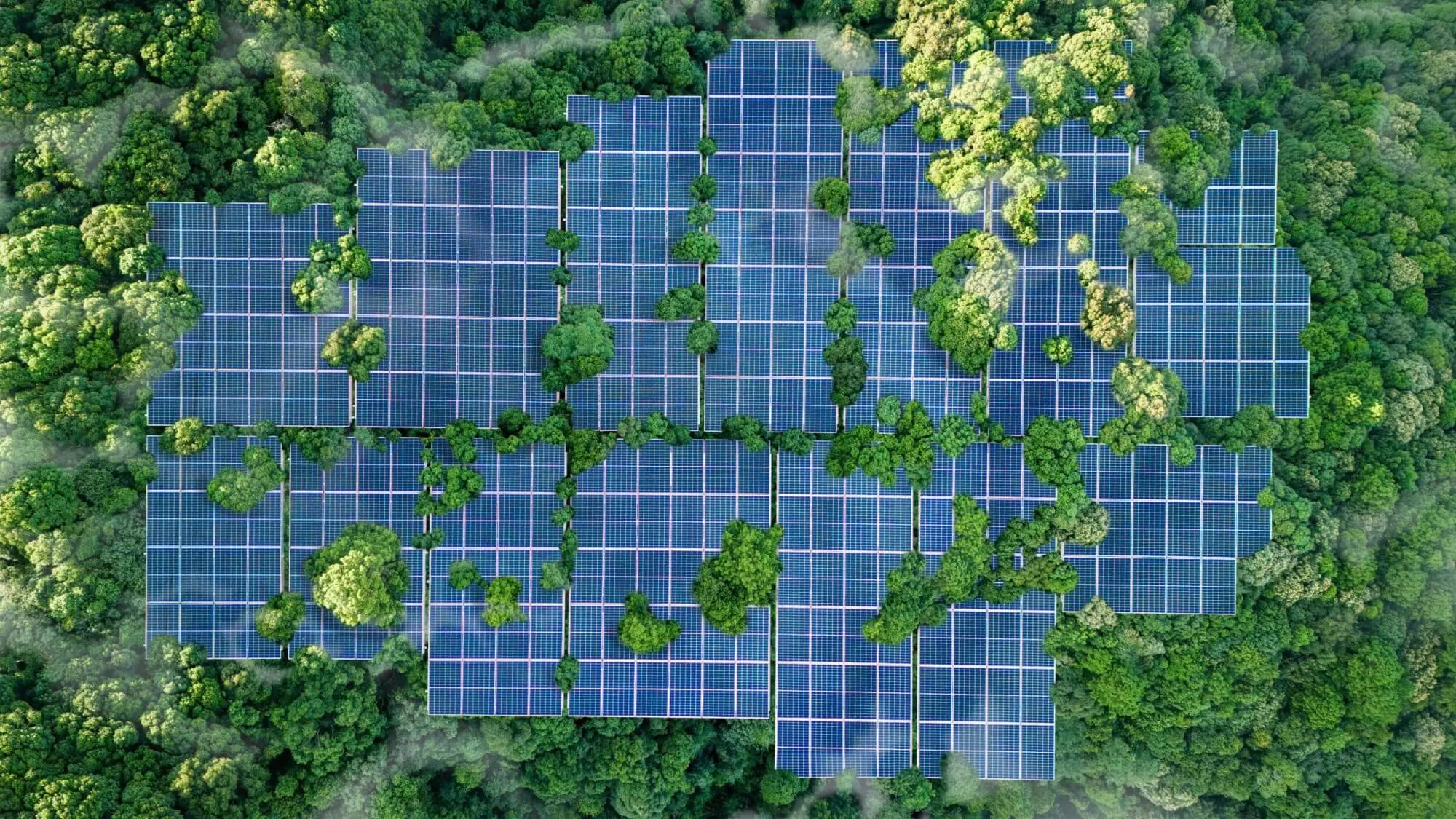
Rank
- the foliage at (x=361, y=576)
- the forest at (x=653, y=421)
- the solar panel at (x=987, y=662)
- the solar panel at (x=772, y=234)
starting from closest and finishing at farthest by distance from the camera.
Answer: the forest at (x=653, y=421) → the foliage at (x=361, y=576) → the solar panel at (x=987, y=662) → the solar panel at (x=772, y=234)

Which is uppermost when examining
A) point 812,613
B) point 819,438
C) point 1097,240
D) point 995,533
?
point 1097,240

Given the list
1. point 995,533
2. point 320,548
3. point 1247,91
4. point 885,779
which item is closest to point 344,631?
point 320,548

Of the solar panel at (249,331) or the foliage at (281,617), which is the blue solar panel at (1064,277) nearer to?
the solar panel at (249,331)

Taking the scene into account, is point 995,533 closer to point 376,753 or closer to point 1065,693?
point 1065,693

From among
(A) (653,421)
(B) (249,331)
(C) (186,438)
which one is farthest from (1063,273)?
(C) (186,438)

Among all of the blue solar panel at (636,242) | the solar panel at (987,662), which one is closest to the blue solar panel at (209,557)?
the blue solar panel at (636,242)

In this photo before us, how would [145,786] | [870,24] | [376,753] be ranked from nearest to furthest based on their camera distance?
[145,786]
[376,753]
[870,24]

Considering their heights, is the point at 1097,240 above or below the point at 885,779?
above

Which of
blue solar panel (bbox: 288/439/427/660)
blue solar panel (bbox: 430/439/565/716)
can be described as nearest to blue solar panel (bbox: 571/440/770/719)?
blue solar panel (bbox: 430/439/565/716)
